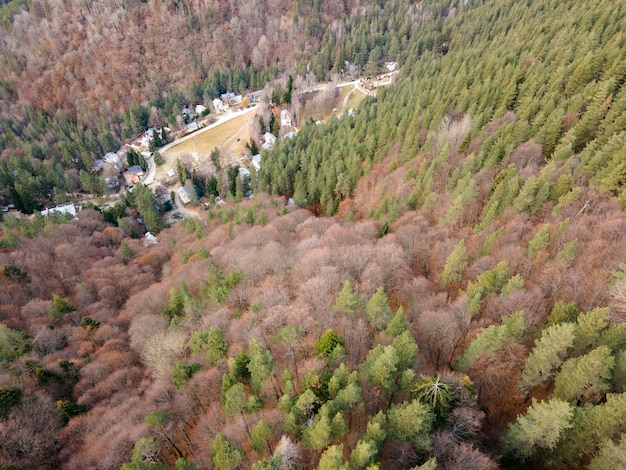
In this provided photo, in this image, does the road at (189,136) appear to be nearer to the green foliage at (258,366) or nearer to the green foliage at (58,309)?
the green foliage at (58,309)

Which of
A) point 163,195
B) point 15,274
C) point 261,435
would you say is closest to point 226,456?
point 261,435

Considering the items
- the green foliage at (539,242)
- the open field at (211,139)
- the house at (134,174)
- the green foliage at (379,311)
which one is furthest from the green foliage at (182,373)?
the open field at (211,139)

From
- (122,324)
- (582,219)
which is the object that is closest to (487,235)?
(582,219)

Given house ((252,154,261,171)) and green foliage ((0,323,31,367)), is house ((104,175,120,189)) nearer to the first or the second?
house ((252,154,261,171))

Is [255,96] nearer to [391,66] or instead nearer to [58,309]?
[391,66]

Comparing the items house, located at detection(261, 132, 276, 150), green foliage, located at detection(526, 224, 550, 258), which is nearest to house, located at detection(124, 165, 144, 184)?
house, located at detection(261, 132, 276, 150)

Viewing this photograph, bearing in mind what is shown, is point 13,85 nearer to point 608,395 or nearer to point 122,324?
point 122,324
